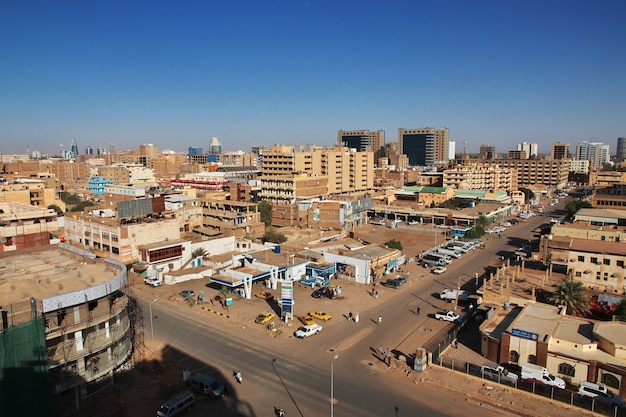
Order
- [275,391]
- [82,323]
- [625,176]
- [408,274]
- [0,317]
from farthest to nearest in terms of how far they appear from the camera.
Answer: [625,176] < [408,274] < [275,391] < [82,323] < [0,317]

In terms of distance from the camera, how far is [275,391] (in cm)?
2109

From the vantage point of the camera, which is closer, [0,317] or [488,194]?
[0,317]

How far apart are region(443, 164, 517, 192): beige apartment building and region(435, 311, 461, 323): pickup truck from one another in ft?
223

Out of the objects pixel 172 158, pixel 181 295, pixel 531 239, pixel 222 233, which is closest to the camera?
pixel 181 295

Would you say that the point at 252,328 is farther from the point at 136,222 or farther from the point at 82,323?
the point at 136,222

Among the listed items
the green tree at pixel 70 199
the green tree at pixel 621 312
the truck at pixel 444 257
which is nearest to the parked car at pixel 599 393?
the green tree at pixel 621 312

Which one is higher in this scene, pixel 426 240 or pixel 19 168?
pixel 19 168

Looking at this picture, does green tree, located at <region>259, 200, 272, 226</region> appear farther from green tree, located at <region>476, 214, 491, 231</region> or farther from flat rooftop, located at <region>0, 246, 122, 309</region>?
flat rooftop, located at <region>0, 246, 122, 309</region>

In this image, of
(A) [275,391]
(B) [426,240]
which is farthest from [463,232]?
(A) [275,391]

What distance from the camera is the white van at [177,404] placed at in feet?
62.0

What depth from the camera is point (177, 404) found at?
19.2 metres

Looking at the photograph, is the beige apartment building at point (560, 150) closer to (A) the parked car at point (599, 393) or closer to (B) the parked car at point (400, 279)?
(B) the parked car at point (400, 279)

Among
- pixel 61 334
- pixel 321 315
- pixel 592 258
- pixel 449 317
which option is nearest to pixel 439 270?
pixel 592 258

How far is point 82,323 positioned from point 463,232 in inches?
2109
